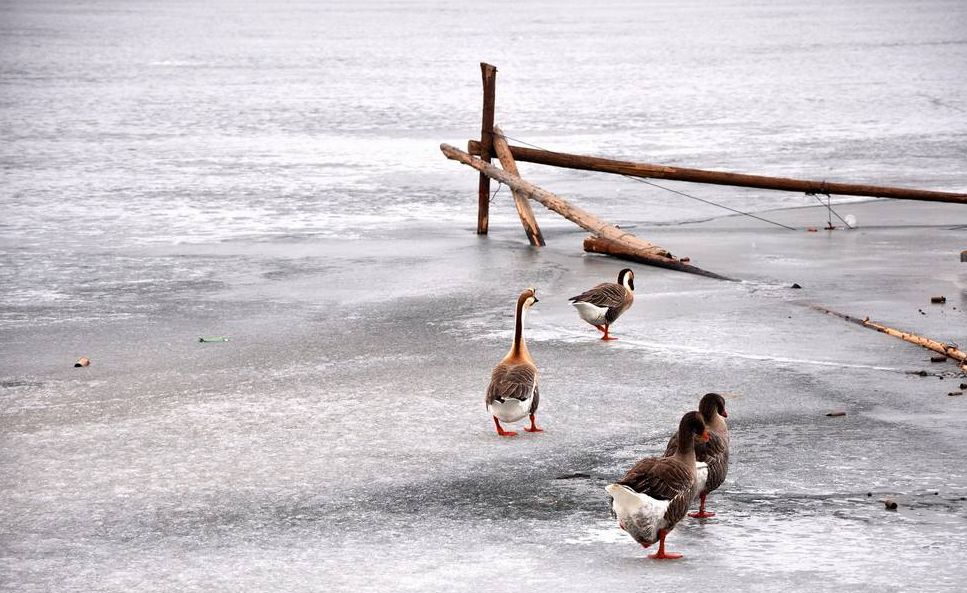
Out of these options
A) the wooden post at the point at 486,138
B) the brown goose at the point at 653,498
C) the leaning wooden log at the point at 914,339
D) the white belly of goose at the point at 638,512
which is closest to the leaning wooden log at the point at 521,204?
the wooden post at the point at 486,138

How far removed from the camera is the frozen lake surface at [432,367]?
7117 millimetres

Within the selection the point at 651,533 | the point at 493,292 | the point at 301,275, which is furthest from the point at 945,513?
the point at 301,275

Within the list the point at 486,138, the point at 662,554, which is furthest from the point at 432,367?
the point at 486,138

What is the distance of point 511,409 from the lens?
8.77 meters

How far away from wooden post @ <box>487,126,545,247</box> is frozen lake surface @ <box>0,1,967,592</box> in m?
0.43

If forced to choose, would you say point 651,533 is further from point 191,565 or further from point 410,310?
point 410,310

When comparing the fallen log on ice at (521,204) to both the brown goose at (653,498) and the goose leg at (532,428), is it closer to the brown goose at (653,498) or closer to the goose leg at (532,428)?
the goose leg at (532,428)

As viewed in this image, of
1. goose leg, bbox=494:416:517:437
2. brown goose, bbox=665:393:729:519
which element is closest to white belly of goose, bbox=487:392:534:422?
Answer: goose leg, bbox=494:416:517:437

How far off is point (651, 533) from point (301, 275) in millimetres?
8923

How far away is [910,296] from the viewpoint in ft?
43.0

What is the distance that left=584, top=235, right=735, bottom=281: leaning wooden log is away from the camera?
14.5 meters

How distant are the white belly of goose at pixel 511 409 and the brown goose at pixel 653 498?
1.95 m

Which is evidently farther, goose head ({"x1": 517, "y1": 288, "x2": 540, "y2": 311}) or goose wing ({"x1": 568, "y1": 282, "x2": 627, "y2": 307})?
goose wing ({"x1": 568, "y1": 282, "x2": 627, "y2": 307})

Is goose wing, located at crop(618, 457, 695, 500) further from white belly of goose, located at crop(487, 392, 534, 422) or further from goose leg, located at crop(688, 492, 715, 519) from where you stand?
white belly of goose, located at crop(487, 392, 534, 422)
